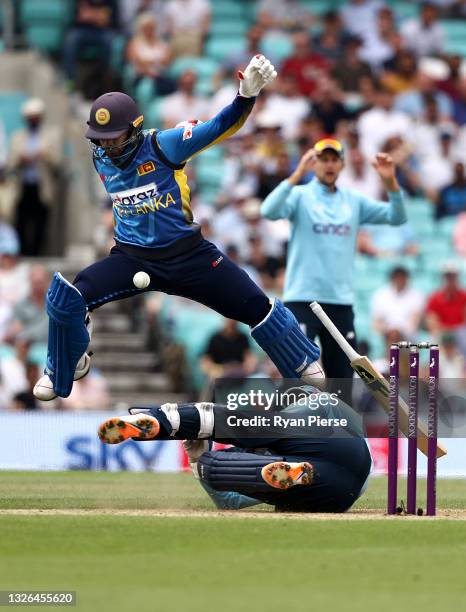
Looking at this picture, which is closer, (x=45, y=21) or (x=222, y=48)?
(x=222, y=48)

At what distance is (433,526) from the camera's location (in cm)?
801

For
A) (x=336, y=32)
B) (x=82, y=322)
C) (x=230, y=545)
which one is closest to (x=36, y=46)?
(x=336, y=32)

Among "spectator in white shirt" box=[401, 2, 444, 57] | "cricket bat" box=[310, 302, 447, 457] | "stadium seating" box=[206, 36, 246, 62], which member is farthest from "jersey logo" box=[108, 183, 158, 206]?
"spectator in white shirt" box=[401, 2, 444, 57]

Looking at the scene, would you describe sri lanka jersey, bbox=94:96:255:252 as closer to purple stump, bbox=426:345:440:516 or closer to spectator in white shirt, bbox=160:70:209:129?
purple stump, bbox=426:345:440:516

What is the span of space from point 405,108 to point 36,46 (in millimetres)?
4581

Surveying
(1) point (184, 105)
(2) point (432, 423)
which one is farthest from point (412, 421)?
(1) point (184, 105)

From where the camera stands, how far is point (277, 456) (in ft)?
28.0

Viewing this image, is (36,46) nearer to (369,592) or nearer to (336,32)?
(336,32)

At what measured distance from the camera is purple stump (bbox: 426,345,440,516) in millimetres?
8258

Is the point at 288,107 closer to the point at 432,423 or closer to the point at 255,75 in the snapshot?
the point at 255,75

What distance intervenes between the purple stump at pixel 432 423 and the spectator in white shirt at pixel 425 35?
508 inches

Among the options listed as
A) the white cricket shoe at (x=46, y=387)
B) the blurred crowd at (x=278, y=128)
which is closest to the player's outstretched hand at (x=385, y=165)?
the white cricket shoe at (x=46, y=387)

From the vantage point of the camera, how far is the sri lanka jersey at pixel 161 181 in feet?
30.3

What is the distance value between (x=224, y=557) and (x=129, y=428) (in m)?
1.53
